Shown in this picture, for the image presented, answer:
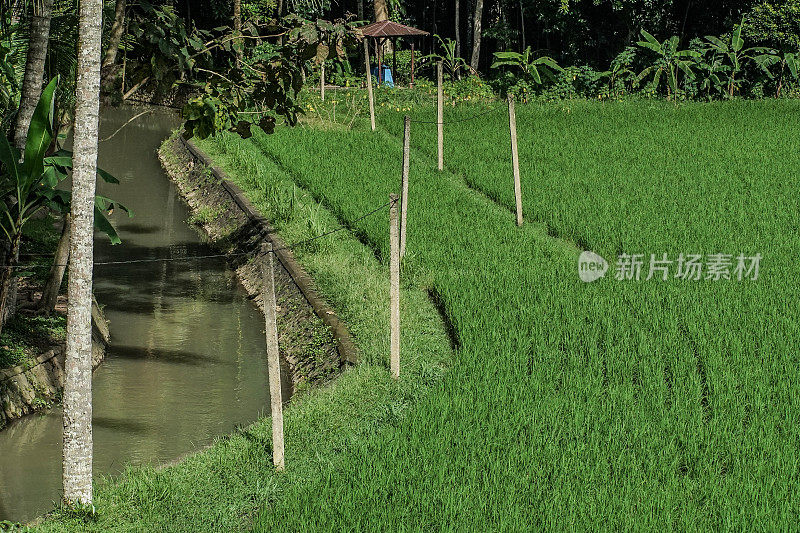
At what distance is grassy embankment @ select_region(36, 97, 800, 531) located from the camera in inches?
218

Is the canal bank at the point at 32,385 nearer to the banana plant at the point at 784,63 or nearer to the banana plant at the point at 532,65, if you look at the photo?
the banana plant at the point at 532,65

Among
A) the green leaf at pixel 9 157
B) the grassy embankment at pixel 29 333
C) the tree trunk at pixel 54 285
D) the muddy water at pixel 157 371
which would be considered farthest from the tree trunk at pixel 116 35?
the grassy embankment at pixel 29 333

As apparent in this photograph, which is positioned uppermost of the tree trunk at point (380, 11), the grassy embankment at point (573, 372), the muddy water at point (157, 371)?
the tree trunk at point (380, 11)

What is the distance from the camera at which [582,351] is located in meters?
7.89

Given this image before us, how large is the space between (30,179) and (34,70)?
865 millimetres

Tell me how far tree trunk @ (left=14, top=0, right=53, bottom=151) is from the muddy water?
3.29 feet

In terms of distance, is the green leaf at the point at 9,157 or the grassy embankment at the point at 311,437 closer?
the grassy embankment at the point at 311,437

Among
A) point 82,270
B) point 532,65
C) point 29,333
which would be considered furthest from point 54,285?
point 532,65

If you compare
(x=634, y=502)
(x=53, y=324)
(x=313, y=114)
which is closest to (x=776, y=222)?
(x=634, y=502)

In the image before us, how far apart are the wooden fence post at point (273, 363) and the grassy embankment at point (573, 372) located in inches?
8.1

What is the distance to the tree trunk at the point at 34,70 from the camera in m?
7.83

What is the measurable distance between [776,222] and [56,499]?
322 inches

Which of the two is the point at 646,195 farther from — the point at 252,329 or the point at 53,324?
the point at 53,324

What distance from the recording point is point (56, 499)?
22.2 ft
